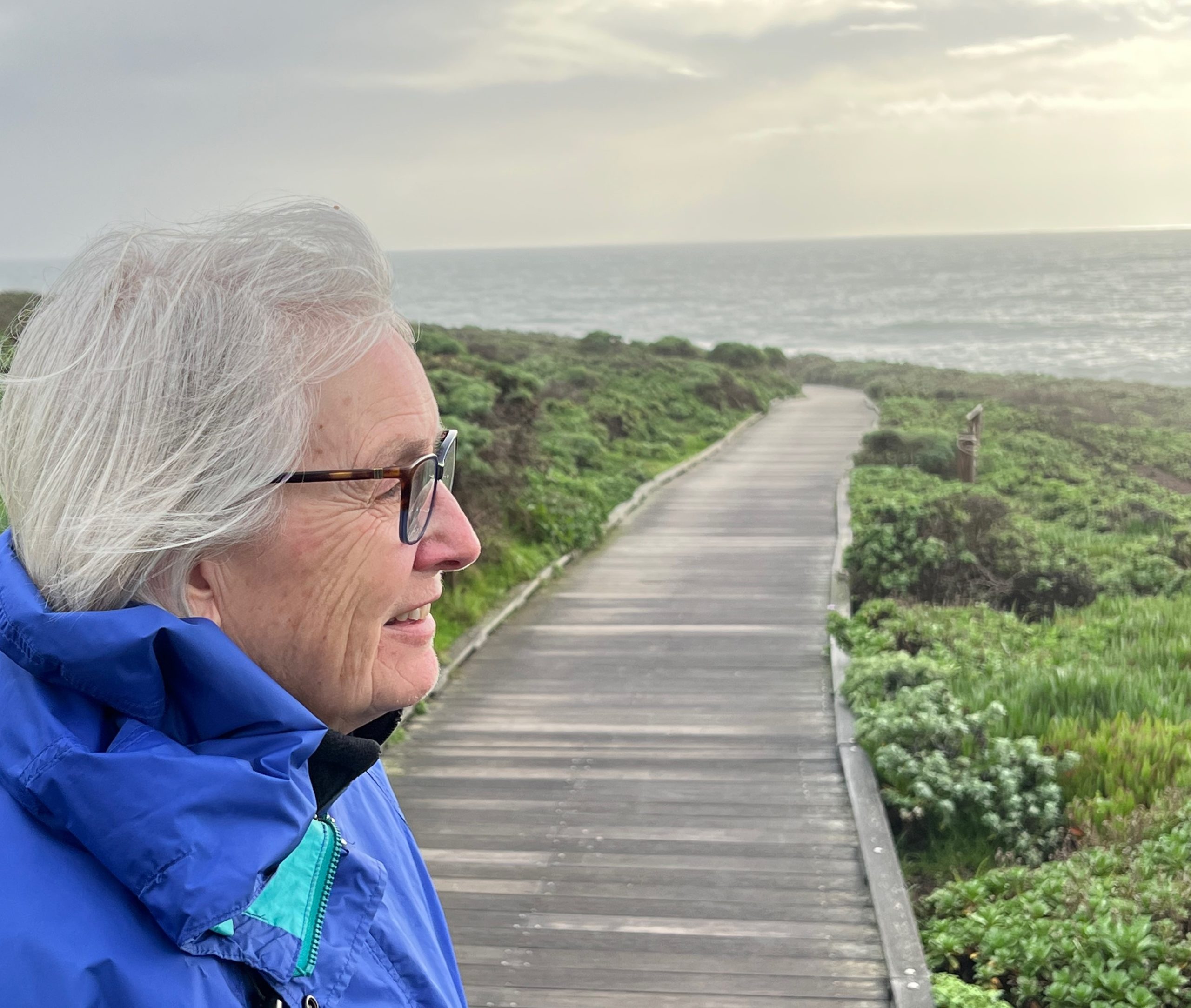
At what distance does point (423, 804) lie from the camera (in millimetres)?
5613

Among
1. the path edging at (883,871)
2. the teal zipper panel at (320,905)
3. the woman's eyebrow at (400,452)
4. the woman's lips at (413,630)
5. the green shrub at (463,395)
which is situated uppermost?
the woman's eyebrow at (400,452)

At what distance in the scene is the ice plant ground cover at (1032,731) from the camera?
13.0ft

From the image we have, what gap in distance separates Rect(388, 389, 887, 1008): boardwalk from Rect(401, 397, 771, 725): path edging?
10 cm

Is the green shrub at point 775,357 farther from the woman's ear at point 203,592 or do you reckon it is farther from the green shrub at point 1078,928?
the woman's ear at point 203,592

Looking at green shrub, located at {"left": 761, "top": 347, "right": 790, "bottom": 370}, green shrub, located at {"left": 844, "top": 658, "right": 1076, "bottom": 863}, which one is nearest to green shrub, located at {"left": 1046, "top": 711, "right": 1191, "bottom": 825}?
green shrub, located at {"left": 844, "top": 658, "right": 1076, "bottom": 863}

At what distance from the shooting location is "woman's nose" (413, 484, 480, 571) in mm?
1272

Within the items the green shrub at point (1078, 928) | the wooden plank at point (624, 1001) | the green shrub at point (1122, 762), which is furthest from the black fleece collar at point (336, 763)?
the green shrub at point (1122, 762)

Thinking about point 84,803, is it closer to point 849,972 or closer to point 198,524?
point 198,524

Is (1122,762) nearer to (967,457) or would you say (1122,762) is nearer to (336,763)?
(336,763)

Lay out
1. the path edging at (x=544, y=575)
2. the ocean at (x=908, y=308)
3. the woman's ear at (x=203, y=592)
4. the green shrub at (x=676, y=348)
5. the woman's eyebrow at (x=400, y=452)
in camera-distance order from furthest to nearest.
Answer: the ocean at (x=908, y=308)
the green shrub at (x=676, y=348)
the path edging at (x=544, y=575)
the woman's eyebrow at (x=400, y=452)
the woman's ear at (x=203, y=592)

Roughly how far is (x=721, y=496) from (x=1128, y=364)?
1603 inches

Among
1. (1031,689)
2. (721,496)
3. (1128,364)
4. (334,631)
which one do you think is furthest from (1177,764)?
(1128,364)

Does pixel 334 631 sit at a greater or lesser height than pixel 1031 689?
greater

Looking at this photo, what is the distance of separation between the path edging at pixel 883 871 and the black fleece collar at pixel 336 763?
3290 millimetres
